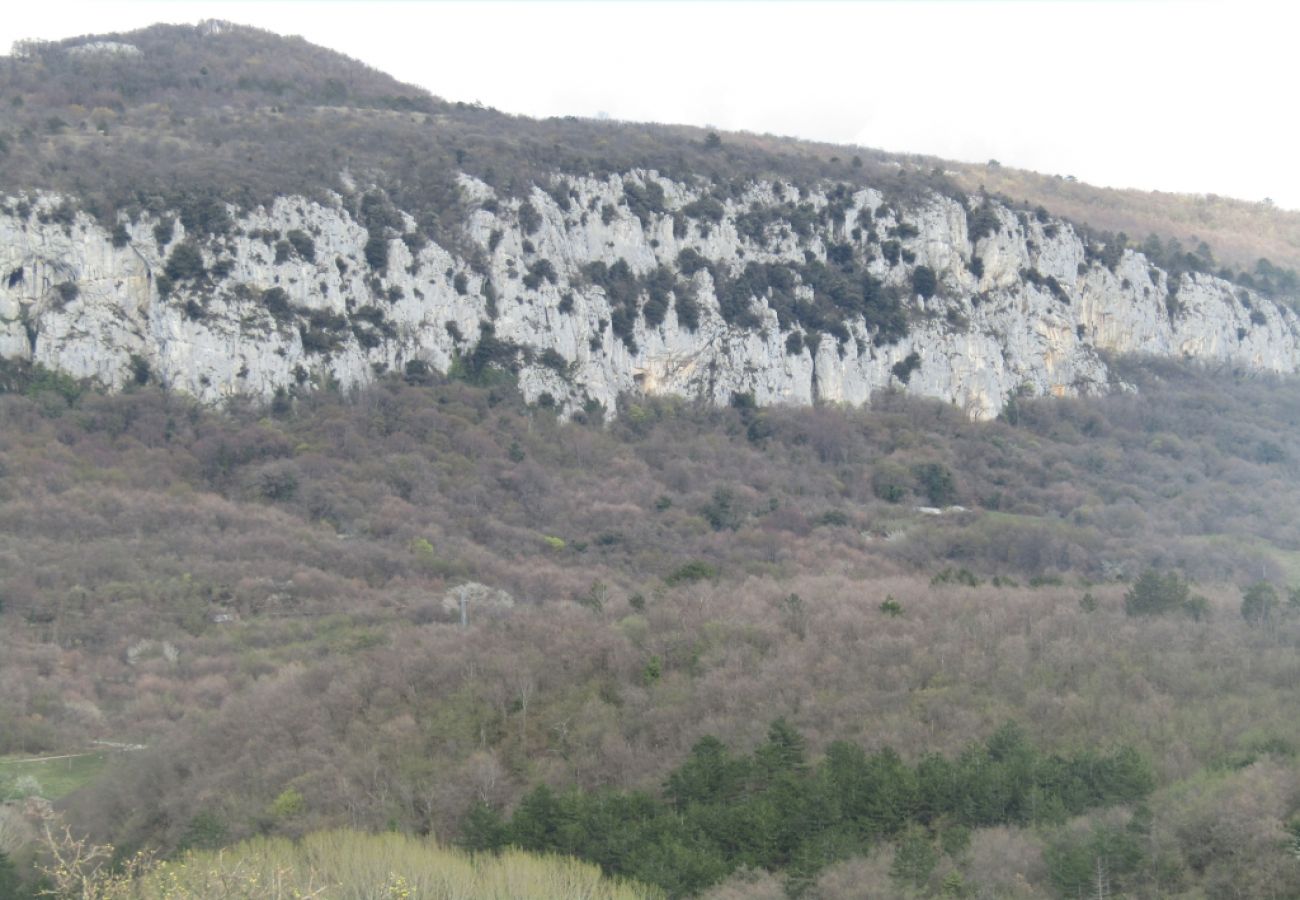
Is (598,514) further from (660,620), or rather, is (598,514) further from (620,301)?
(660,620)

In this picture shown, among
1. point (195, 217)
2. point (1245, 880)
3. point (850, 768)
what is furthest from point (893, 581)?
point (195, 217)

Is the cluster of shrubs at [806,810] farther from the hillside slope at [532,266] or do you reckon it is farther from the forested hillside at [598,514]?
the hillside slope at [532,266]

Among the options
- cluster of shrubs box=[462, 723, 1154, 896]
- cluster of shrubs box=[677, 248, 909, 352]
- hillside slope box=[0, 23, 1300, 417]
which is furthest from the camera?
cluster of shrubs box=[677, 248, 909, 352]

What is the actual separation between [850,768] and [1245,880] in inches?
357

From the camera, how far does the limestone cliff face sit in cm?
6397

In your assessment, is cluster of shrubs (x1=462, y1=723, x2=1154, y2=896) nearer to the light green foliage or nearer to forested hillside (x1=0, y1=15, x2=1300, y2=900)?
forested hillside (x1=0, y1=15, x2=1300, y2=900)

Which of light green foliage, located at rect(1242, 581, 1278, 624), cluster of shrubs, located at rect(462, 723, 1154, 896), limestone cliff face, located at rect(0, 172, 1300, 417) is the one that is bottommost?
cluster of shrubs, located at rect(462, 723, 1154, 896)

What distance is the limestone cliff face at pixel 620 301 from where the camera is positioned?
210ft

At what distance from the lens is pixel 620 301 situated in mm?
75062

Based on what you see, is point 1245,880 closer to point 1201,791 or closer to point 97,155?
point 1201,791

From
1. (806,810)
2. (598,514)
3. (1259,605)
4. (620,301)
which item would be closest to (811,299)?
(620,301)

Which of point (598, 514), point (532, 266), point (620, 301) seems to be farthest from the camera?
point (620, 301)

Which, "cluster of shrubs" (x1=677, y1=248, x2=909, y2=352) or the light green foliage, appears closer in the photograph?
the light green foliage

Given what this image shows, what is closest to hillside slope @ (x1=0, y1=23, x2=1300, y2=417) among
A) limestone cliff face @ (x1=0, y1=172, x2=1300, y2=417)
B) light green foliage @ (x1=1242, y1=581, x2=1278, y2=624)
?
limestone cliff face @ (x1=0, y1=172, x2=1300, y2=417)
